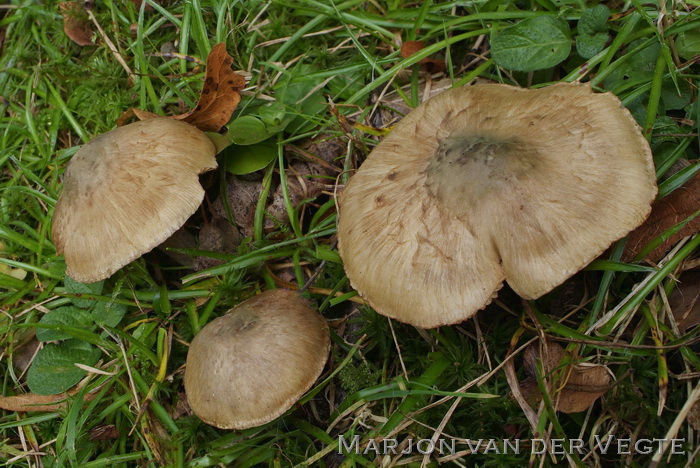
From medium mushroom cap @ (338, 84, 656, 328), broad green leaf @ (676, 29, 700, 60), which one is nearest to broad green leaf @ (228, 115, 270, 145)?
medium mushroom cap @ (338, 84, 656, 328)

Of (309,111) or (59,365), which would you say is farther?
(309,111)

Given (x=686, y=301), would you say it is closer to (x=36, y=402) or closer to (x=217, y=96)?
(x=217, y=96)

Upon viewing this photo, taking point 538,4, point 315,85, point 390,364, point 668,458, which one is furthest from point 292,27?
point 668,458

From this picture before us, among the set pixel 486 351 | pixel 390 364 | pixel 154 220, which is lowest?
pixel 390 364

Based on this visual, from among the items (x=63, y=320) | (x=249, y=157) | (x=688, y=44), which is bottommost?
(x=63, y=320)

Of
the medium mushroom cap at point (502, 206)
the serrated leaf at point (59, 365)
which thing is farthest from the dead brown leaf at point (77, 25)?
the medium mushroom cap at point (502, 206)

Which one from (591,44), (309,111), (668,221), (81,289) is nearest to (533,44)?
(591,44)

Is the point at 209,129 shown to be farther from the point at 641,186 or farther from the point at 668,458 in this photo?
the point at 668,458

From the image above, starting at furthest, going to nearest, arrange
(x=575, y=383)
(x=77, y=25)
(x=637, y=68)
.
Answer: (x=77, y=25)
(x=637, y=68)
(x=575, y=383)
